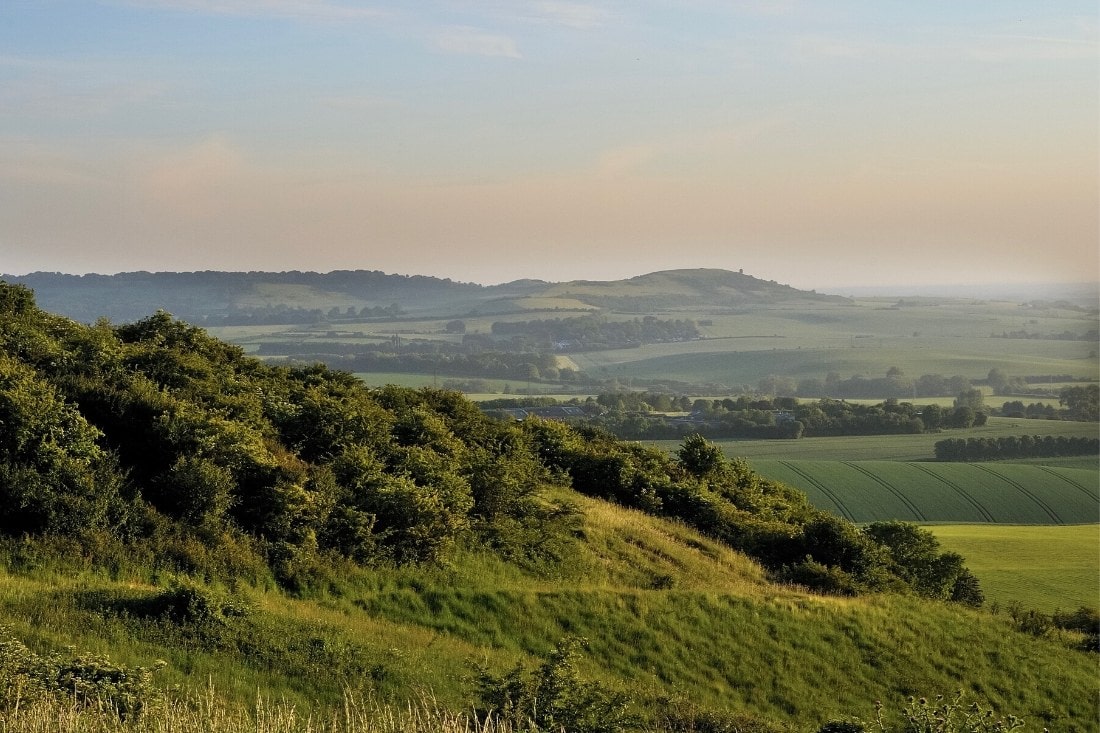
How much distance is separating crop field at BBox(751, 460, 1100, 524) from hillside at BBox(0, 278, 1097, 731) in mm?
53210

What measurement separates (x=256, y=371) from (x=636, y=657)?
56.1 ft

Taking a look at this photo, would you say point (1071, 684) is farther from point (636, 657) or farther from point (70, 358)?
point (70, 358)

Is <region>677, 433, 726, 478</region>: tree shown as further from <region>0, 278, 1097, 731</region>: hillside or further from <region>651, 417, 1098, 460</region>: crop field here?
<region>651, 417, 1098, 460</region>: crop field

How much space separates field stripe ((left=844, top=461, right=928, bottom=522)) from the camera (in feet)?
263

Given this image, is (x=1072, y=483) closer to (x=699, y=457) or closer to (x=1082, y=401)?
(x=699, y=457)

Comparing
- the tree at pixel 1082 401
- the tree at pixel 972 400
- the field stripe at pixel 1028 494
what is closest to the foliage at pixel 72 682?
the field stripe at pixel 1028 494

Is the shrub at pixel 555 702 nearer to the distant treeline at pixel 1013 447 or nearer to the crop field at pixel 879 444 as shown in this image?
the crop field at pixel 879 444

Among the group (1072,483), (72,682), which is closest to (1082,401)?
(1072,483)

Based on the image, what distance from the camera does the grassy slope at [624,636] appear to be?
14758mm

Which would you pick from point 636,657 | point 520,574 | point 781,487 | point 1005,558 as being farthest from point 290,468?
point 1005,558

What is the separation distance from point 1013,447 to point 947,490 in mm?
34669

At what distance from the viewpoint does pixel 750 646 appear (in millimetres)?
22531

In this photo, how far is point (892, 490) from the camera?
3391 inches

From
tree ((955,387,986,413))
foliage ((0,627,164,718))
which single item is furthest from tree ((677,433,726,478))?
tree ((955,387,986,413))
